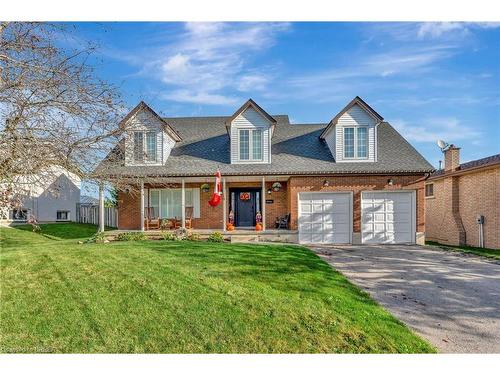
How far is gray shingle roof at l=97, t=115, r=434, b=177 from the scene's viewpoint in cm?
1401

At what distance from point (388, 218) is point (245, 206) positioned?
6.14 m

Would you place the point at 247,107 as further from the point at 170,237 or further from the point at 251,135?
the point at 170,237

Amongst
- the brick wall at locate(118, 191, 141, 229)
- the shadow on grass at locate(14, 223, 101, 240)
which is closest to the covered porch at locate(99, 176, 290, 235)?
the brick wall at locate(118, 191, 141, 229)

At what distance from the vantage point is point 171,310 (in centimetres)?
521

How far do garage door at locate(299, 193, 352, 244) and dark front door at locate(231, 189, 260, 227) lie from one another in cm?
259

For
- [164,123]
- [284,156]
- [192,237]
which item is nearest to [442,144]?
[284,156]

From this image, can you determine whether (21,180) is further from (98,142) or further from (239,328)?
(239,328)

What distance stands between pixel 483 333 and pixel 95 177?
25.8ft

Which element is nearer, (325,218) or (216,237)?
(216,237)

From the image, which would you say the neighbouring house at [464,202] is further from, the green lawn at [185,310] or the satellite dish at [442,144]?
the green lawn at [185,310]

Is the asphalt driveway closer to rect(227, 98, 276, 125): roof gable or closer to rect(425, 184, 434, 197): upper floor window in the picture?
rect(227, 98, 276, 125): roof gable

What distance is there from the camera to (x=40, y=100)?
18.0 feet

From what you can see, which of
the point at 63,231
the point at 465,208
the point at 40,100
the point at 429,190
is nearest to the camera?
the point at 40,100

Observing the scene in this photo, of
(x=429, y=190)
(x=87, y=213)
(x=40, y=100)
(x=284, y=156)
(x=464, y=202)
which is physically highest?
(x=284, y=156)
